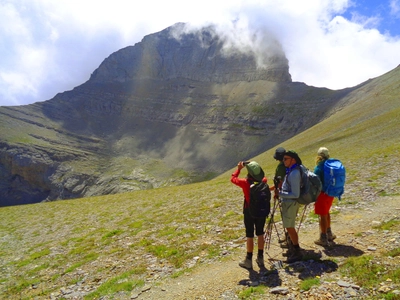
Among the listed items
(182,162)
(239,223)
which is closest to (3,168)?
(182,162)

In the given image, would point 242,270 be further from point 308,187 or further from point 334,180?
point 334,180

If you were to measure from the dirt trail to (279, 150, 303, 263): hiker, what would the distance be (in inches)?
32.5

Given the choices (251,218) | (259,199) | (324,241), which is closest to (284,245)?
(324,241)

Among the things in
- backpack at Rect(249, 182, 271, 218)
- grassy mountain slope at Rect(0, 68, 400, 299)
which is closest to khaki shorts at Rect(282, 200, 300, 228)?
backpack at Rect(249, 182, 271, 218)

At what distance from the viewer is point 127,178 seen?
168500 mm

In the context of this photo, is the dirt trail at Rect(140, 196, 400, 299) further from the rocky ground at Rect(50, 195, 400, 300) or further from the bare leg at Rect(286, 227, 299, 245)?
the bare leg at Rect(286, 227, 299, 245)

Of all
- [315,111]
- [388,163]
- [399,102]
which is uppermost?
[315,111]

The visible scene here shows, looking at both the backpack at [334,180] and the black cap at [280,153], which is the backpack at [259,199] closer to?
the black cap at [280,153]

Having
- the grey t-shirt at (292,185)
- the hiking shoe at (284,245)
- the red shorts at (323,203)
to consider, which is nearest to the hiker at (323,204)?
the red shorts at (323,203)

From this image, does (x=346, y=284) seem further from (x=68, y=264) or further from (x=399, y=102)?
(x=399, y=102)

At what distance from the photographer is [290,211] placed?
942cm

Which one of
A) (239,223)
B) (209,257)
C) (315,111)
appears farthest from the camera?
(315,111)

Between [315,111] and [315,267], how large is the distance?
169564mm

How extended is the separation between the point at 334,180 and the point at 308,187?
1.26 meters
